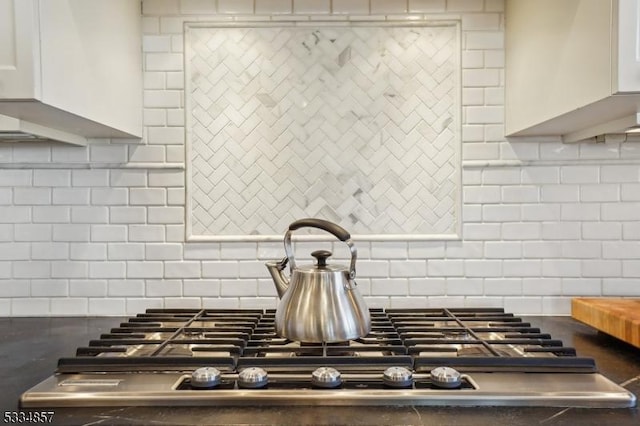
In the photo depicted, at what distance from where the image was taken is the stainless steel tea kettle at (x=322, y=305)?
3.47 ft

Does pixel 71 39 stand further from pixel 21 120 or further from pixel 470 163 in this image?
pixel 470 163

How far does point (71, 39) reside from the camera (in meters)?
1.14

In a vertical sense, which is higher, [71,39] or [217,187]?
[71,39]

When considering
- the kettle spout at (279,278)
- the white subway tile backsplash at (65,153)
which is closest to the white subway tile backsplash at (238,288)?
the kettle spout at (279,278)

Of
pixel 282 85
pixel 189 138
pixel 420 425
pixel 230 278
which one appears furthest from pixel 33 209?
pixel 420 425

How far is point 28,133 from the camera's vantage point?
1.26 m

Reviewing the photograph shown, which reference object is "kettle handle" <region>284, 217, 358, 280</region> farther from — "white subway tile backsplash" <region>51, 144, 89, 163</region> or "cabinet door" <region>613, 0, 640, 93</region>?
"white subway tile backsplash" <region>51, 144, 89, 163</region>

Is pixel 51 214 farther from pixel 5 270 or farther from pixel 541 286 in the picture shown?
pixel 541 286

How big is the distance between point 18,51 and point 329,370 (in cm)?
85

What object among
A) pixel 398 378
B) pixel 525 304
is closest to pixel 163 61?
pixel 398 378

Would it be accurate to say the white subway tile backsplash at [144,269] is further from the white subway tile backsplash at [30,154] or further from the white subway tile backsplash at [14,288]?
the white subway tile backsplash at [30,154]

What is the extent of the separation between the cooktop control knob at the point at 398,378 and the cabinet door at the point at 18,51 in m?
0.85

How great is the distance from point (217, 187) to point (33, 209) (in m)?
0.56

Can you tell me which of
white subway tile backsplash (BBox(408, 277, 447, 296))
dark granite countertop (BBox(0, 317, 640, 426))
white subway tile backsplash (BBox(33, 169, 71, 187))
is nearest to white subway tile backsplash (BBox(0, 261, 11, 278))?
white subway tile backsplash (BBox(33, 169, 71, 187))
